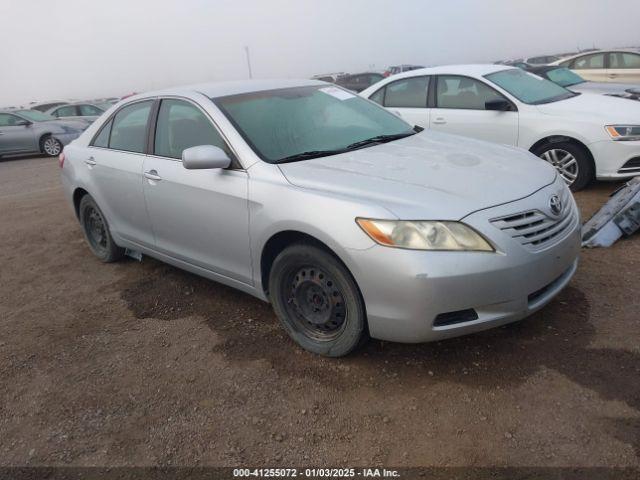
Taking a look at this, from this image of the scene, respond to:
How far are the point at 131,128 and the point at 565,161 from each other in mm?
4447

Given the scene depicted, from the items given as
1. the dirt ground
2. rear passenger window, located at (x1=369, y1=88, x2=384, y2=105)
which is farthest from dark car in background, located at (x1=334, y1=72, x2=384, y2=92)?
the dirt ground

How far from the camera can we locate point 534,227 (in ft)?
8.63

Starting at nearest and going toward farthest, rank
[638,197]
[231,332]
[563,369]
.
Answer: [563,369]
[231,332]
[638,197]

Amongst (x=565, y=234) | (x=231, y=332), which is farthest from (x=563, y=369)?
(x=231, y=332)

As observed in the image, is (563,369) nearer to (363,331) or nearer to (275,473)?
(363,331)

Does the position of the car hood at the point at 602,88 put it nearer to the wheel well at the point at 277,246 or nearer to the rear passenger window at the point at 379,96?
the rear passenger window at the point at 379,96

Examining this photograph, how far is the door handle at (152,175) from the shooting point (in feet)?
12.1

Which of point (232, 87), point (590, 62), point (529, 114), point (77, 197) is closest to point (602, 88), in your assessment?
point (529, 114)

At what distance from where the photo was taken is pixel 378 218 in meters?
2.52

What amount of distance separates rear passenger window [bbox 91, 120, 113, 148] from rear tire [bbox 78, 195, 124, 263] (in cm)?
50

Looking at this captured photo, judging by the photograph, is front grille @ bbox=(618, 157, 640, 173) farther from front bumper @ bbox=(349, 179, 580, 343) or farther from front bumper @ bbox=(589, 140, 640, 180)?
front bumper @ bbox=(349, 179, 580, 343)

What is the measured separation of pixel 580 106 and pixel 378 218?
437 cm

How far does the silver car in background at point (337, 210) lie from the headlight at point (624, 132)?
2.60 meters

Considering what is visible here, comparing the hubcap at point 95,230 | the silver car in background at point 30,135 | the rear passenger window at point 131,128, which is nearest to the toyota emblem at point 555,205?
the rear passenger window at point 131,128
